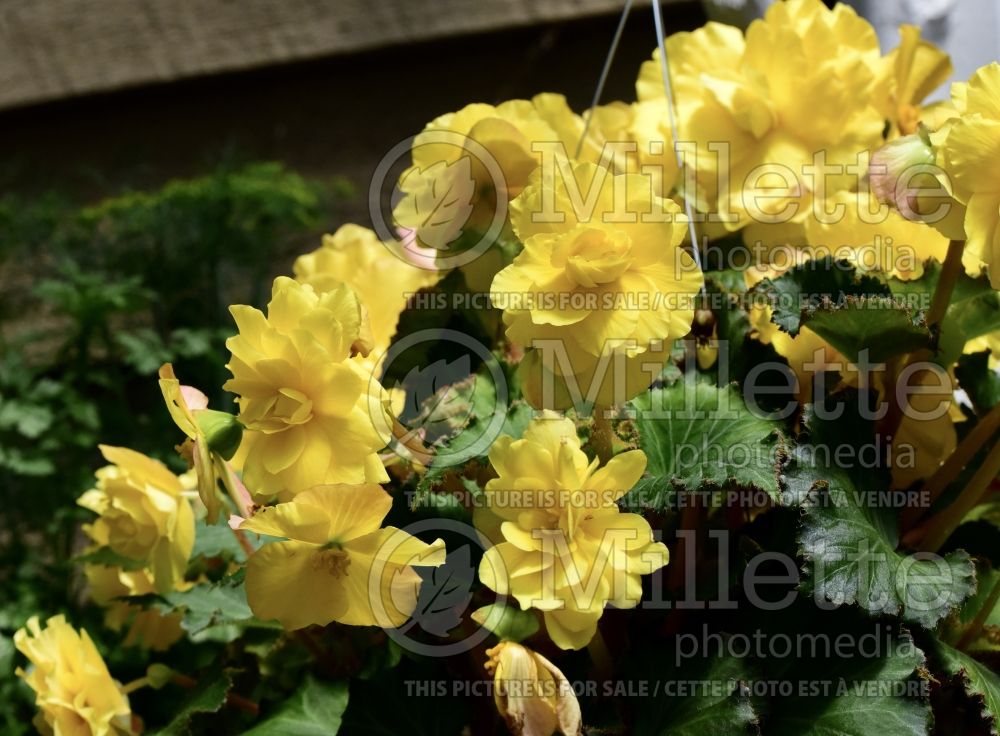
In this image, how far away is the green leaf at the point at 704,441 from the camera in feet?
1.40

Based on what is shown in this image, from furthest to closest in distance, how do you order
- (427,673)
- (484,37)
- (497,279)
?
(484,37) → (427,673) → (497,279)

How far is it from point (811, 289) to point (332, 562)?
0.25 meters

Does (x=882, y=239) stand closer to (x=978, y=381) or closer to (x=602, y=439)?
(x=978, y=381)

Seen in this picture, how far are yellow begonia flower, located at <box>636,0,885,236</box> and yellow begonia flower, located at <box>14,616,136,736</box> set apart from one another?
16.9 inches

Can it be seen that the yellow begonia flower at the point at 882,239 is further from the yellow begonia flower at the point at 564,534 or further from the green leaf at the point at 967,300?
the yellow begonia flower at the point at 564,534

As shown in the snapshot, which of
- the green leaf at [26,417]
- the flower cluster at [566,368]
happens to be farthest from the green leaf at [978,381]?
the green leaf at [26,417]

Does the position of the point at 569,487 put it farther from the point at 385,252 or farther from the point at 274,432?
the point at 385,252

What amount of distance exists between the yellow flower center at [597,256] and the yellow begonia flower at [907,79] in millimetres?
297

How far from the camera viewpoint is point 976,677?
1.43 feet

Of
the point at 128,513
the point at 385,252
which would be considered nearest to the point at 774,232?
the point at 385,252

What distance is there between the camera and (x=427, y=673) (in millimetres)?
507

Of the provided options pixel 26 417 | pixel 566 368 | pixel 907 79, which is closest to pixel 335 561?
pixel 566 368

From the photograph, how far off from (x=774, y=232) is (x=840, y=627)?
9.3 inches

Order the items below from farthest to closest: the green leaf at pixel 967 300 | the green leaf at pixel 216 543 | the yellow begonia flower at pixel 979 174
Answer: the green leaf at pixel 216 543 → the green leaf at pixel 967 300 → the yellow begonia flower at pixel 979 174
